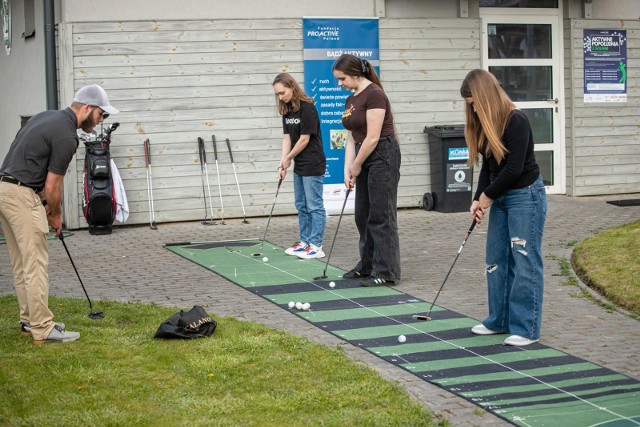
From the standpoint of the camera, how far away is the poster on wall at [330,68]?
15242 mm

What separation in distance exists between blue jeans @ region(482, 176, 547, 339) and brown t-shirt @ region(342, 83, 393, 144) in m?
2.39

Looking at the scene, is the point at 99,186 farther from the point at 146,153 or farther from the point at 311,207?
the point at 311,207

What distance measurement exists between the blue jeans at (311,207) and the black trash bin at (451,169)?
414 cm

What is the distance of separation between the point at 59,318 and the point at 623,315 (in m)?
4.71

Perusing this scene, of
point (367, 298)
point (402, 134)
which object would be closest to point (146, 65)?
point (402, 134)

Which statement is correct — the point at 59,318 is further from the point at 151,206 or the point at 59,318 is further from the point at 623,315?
the point at 151,206

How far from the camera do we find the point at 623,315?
27.9 ft

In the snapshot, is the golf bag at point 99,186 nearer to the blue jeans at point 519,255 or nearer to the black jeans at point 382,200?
the black jeans at point 382,200

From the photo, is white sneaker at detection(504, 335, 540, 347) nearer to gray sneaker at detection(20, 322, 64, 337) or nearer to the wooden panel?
gray sneaker at detection(20, 322, 64, 337)

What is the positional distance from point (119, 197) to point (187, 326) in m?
6.74

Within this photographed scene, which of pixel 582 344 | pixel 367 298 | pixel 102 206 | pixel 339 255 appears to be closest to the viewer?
pixel 582 344

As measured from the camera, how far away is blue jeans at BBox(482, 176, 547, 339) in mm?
7336

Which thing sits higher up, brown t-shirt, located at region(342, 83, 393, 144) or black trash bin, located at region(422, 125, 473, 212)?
brown t-shirt, located at region(342, 83, 393, 144)

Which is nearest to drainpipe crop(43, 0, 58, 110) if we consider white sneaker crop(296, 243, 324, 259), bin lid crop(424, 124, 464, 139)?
white sneaker crop(296, 243, 324, 259)
